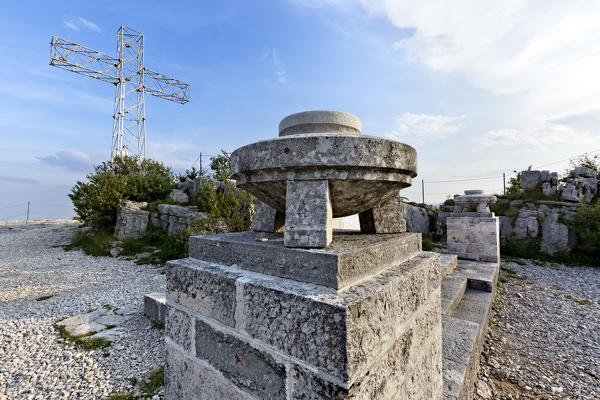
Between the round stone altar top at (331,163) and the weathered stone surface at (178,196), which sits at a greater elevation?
the weathered stone surface at (178,196)

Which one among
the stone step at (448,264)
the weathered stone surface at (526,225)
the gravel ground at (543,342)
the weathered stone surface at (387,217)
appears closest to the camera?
the weathered stone surface at (387,217)

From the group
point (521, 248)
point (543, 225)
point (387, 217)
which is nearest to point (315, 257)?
point (387, 217)

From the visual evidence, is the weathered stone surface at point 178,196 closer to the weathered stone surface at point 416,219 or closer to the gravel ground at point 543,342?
the weathered stone surface at point 416,219

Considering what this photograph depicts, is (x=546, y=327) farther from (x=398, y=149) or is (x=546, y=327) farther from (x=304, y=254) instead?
(x=304, y=254)

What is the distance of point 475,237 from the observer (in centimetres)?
612

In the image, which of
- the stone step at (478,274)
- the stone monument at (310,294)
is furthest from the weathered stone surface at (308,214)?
the stone step at (478,274)

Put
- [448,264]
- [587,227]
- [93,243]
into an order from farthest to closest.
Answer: [93,243] < [587,227] < [448,264]

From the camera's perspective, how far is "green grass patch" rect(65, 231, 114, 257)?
993cm

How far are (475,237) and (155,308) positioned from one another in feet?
22.0

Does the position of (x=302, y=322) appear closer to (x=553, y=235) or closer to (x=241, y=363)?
(x=241, y=363)

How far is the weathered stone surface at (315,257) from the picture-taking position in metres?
1.04

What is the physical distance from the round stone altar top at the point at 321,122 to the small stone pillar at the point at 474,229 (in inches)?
231

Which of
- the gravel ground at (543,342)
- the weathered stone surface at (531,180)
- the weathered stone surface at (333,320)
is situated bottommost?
the gravel ground at (543,342)

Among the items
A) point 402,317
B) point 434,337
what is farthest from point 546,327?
point 402,317
